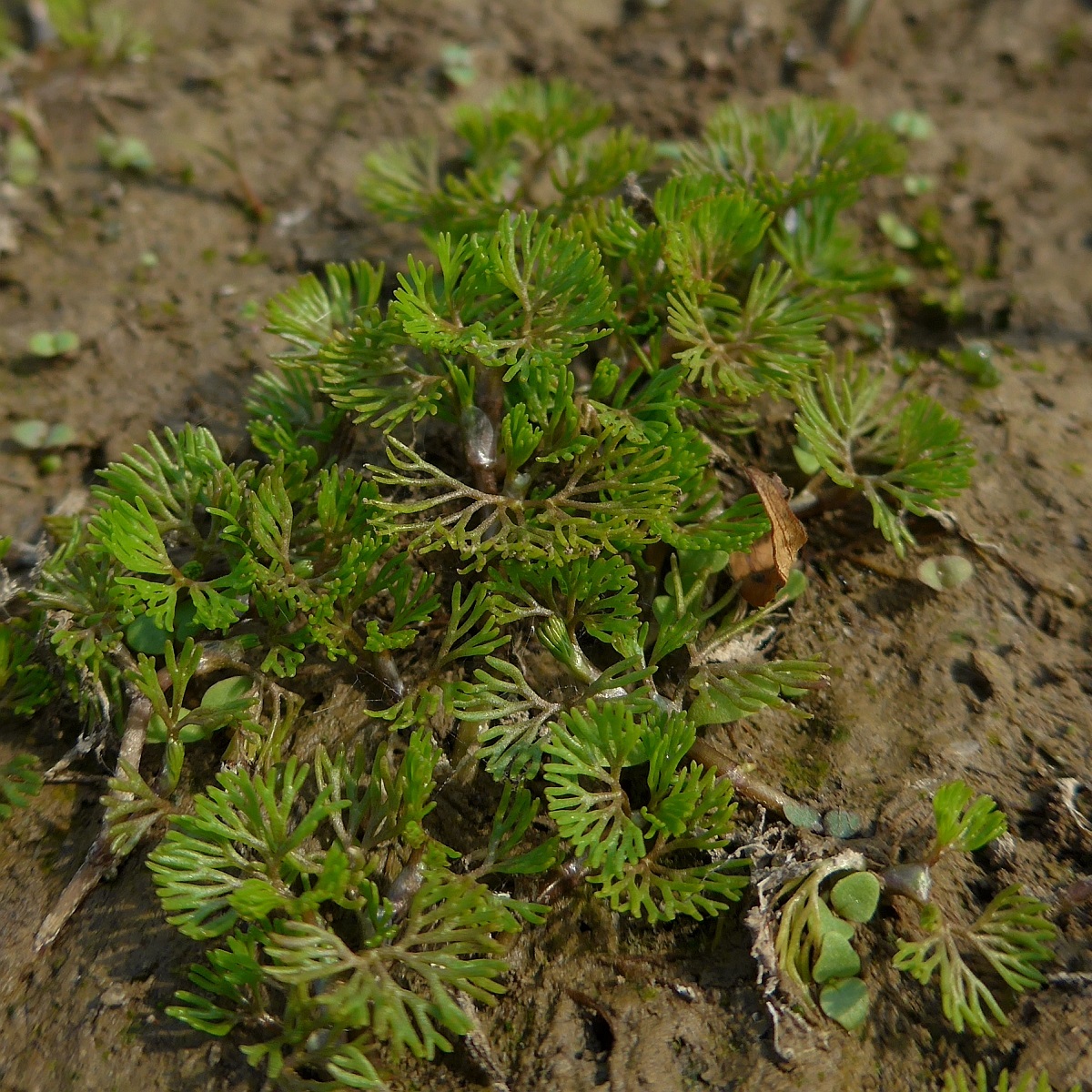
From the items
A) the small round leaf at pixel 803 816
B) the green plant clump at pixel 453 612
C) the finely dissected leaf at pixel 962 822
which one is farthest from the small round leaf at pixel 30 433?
the finely dissected leaf at pixel 962 822

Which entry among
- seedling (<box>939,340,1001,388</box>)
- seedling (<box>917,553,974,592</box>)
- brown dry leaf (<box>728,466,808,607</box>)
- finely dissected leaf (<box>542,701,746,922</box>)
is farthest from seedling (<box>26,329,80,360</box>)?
seedling (<box>939,340,1001,388</box>)

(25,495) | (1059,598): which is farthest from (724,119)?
(25,495)

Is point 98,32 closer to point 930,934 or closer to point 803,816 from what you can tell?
point 803,816

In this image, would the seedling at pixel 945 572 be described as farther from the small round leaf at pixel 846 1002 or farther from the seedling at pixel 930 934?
the small round leaf at pixel 846 1002

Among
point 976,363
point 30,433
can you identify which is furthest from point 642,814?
point 30,433

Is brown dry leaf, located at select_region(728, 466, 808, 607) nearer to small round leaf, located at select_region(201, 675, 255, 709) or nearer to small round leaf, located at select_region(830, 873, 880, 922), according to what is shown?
small round leaf, located at select_region(830, 873, 880, 922)

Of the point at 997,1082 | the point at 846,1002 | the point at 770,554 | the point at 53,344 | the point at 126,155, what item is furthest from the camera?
the point at 126,155
